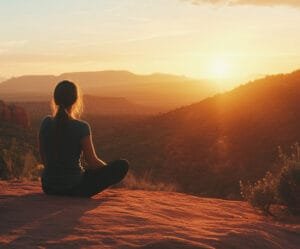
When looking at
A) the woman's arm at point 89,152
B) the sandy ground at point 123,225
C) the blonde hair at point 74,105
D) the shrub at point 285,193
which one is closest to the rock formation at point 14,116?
the sandy ground at point 123,225

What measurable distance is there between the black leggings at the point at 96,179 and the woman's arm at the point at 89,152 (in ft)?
0.23

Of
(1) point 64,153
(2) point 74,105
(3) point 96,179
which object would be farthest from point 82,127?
(3) point 96,179

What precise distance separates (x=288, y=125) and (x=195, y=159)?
415cm

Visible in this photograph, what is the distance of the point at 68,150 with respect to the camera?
299 inches

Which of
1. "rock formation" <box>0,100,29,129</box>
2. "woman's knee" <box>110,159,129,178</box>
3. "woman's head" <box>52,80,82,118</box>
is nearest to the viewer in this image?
"woman's head" <box>52,80,82,118</box>

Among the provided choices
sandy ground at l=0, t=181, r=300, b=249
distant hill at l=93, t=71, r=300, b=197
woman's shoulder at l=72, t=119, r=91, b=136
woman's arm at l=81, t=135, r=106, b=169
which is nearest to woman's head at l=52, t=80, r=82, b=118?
woman's shoulder at l=72, t=119, r=91, b=136

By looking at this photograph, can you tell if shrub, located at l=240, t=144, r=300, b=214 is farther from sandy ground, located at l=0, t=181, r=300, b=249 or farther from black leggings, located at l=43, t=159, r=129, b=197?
black leggings, located at l=43, t=159, r=129, b=197

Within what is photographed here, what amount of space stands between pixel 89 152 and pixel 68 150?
0.29 m

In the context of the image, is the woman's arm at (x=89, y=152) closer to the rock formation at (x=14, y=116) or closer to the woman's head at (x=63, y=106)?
the woman's head at (x=63, y=106)

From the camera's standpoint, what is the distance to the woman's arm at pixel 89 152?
7.61m

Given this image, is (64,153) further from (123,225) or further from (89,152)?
(123,225)

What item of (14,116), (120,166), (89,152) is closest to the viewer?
(89,152)

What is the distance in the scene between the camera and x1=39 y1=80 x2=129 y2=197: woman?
7.49 meters

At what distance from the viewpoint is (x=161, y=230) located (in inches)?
243
